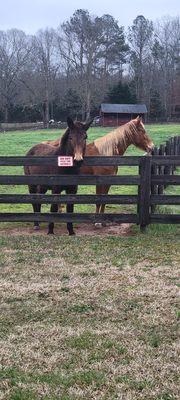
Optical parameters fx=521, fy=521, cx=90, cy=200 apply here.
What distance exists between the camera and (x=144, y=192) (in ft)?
28.6

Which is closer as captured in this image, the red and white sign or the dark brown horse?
the dark brown horse

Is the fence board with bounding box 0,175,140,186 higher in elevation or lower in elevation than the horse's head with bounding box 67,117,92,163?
lower

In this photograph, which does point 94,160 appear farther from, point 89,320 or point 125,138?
point 89,320

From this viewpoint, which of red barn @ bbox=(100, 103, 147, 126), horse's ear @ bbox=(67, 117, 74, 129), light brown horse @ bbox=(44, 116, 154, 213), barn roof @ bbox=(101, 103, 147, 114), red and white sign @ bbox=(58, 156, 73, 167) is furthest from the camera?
red barn @ bbox=(100, 103, 147, 126)

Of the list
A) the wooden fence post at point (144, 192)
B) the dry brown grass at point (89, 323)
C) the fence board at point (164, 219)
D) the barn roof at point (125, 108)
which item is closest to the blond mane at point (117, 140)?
the wooden fence post at point (144, 192)

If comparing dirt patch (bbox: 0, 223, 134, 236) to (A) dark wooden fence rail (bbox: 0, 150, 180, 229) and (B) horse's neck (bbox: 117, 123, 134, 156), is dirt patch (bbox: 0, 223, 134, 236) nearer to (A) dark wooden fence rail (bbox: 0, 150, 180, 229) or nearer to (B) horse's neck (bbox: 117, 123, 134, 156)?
(A) dark wooden fence rail (bbox: 0, 150, 180, 229)

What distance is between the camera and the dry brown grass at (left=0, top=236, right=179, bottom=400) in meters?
Result: 3.67

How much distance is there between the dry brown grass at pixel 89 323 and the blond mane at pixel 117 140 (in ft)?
9.20

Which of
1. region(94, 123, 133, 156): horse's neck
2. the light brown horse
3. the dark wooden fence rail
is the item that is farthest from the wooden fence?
region(94, 123, 133, 156): horse's neck

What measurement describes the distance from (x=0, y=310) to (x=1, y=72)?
3442 inches

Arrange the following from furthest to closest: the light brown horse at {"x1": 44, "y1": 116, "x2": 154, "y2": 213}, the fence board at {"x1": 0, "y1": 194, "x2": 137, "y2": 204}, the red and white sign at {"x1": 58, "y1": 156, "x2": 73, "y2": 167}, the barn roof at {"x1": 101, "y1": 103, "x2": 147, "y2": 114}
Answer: the barn roof at {"x1": 101, "y1": 103, "x2": 147, "y2": 114}
the light brown horse at {"x1": 44, "y1": 116, "x2": 154, "y2": 213}
the fence board at {"x1": 0, "y1": 194, "x2": 137, "y2": 204}
the red and white sign at {"x1": 58, "y1": 156, "x2": 73, "y2": 167}

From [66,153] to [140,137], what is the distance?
1.79 metres

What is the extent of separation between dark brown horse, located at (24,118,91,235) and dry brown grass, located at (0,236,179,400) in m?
1.58

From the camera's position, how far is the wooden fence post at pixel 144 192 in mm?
8656
